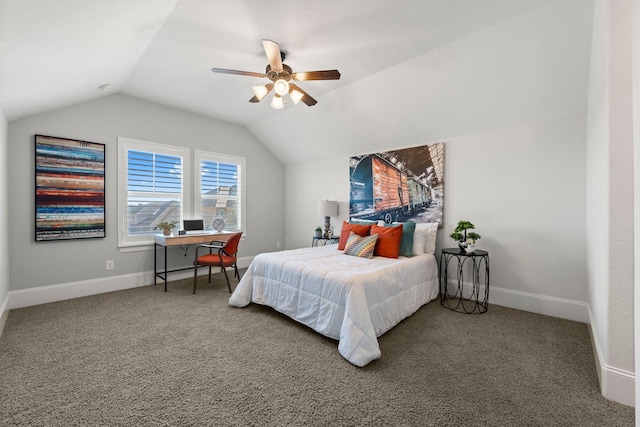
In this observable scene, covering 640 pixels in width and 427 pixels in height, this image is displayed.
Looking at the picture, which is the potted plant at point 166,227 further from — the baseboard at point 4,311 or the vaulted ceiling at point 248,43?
the vaulted ceiling at point 248,43

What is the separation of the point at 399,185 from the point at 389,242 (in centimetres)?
123

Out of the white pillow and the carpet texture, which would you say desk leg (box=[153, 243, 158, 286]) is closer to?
the carpet texture

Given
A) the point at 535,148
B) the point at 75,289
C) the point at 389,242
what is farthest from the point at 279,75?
the point at 75,289

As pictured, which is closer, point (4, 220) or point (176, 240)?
point (4, 220)

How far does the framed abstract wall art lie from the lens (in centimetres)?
329

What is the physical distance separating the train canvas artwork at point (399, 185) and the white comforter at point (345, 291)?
83cm

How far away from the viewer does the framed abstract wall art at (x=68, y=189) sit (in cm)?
329

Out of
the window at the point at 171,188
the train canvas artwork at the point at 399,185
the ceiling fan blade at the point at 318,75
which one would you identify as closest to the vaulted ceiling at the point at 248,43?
the ceiling fan blade at the point at 318,75

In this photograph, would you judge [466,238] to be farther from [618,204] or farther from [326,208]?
[326,208]

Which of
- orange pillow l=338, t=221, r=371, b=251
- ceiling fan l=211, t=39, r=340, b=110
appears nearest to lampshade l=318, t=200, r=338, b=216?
orange pillow l=338, t=221, r=371, b=251

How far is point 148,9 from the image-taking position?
2.07 meters

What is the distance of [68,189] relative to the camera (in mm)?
3451

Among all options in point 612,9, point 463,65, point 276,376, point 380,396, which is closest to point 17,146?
point 276,376

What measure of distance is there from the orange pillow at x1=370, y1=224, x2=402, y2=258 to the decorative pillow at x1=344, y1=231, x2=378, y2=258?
0.09 metres
